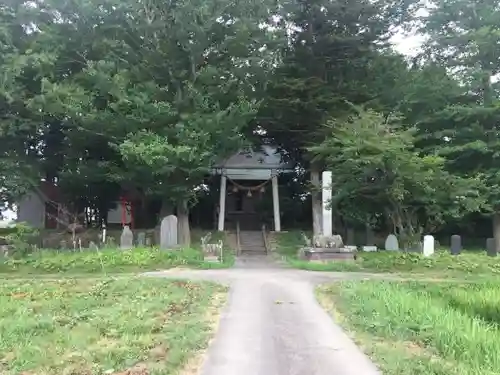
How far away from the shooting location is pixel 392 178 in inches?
806

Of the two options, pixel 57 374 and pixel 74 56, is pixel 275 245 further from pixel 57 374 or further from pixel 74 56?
pixel 57 374

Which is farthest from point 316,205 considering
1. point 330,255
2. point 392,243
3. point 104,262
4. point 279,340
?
point 279,340

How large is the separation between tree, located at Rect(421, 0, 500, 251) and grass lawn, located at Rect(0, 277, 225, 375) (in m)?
17.6

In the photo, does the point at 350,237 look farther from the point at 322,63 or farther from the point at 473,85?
the point at 473,85

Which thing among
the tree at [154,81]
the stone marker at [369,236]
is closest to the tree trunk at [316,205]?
the stone marker at [369,236]

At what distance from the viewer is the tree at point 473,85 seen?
25.2m

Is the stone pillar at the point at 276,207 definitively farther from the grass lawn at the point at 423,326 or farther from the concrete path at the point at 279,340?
the grass lawn at the point at 423,326

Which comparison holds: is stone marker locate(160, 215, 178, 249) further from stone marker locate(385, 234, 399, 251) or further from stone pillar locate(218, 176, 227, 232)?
stone marker locate(385, 234, 399, 251)

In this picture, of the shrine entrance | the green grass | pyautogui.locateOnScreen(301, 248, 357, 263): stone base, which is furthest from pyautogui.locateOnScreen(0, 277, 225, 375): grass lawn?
the shrine entrance

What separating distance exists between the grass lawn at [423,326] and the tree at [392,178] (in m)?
8.29

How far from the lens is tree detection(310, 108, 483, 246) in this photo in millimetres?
20016

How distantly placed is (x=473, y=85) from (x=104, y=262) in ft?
64.2

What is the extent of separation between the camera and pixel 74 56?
27.9m

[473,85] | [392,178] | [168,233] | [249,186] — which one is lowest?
[168,233]
